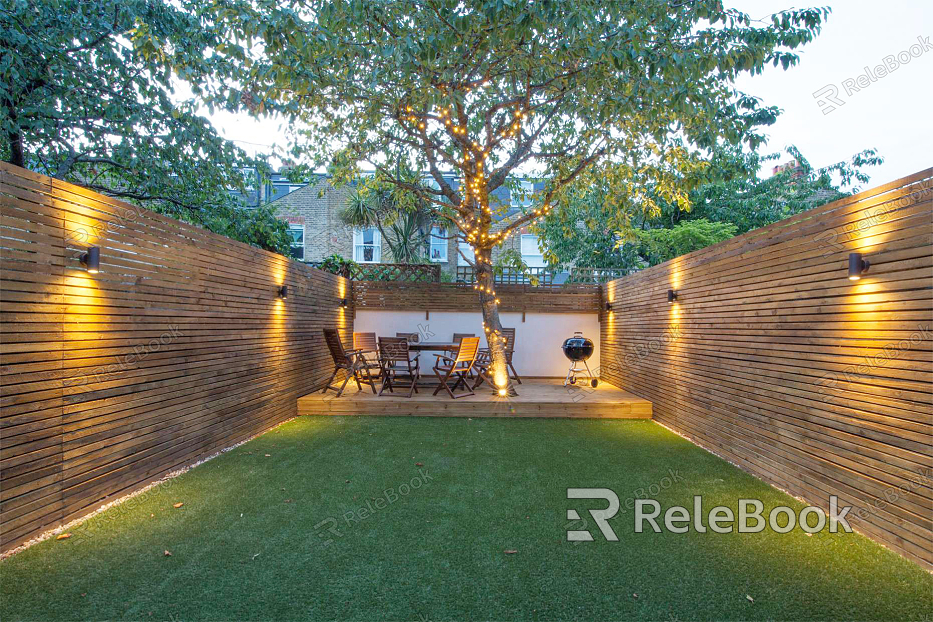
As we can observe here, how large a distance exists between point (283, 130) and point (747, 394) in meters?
7.55

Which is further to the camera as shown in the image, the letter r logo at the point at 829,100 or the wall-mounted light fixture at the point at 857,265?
the letter r logo at the point at 829,100

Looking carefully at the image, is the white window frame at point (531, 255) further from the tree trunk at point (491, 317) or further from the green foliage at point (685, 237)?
the tree trunk at point (491, 317)

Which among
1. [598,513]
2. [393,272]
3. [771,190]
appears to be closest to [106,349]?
[598,513]

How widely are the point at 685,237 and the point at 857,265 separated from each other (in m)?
8.11

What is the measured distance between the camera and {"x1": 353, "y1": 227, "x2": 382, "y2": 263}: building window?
12930 millimetres

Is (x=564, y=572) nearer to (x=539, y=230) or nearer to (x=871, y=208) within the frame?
Answer: (x=871, y=208)

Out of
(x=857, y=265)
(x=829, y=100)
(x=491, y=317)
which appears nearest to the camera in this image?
(x=857, y=265)

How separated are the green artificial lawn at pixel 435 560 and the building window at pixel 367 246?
995 centimetres

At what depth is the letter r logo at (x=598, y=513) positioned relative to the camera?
246cm

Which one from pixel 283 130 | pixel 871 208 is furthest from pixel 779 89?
pixel 283 130

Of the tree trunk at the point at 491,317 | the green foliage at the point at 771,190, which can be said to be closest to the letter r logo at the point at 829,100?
the tree trunk at the point at 491,317

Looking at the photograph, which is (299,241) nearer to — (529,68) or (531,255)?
(531,255)

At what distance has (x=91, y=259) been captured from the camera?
A: 8.50 feet

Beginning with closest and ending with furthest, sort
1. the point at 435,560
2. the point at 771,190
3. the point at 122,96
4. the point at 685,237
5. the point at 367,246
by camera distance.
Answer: the point at 435,560 → the point at 122,96 → the point at 685,237 → the point at 771,190 → the point at 367,246
